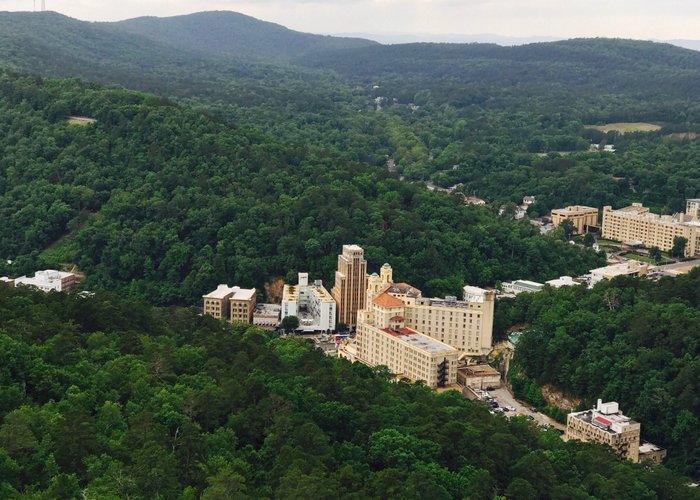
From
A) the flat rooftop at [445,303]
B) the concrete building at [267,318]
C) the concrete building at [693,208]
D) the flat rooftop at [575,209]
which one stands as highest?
the concrete building at [693,208]

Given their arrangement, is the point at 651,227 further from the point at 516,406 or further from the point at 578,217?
the point at 516,406

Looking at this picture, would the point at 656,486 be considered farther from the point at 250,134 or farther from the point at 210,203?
the point at 250,134

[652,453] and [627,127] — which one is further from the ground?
[627,127]

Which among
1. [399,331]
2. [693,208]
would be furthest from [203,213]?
[693,208]

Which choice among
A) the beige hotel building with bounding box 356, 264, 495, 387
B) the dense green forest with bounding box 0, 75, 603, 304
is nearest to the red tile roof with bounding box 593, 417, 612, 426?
the beige hotel building with bounding box 356, 264, 495, 387

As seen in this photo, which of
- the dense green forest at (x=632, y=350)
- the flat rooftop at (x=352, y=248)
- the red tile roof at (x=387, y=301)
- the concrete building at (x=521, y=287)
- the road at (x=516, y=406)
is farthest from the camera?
the concrete building at (x=521, y=287)

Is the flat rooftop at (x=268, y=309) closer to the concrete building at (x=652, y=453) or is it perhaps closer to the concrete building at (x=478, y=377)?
the concrete building at (x=478, y=377)

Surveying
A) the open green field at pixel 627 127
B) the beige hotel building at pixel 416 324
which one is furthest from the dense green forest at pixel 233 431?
the open green field at pixel 627 127
